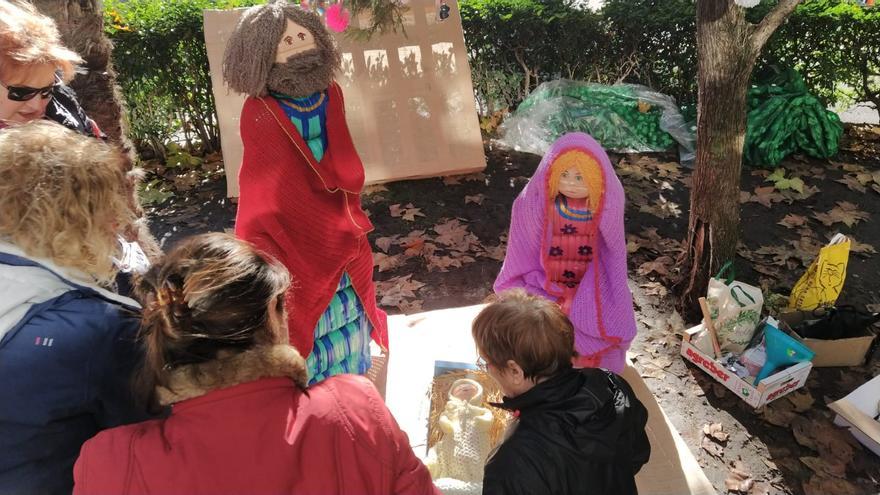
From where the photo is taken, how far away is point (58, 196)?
1404mm

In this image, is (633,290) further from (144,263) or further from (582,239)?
(144,263)

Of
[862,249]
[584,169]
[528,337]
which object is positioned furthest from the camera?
[862,249]

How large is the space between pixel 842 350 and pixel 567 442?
2.60 metres

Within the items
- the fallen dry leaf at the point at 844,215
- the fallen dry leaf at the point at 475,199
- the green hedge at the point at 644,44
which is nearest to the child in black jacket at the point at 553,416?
the fallen dry leaf at the point at 475,199

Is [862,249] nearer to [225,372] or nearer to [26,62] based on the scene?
[225,372]

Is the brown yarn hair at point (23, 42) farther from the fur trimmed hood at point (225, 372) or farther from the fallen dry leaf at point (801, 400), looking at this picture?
the fallen dry leaf at point (801, 400)

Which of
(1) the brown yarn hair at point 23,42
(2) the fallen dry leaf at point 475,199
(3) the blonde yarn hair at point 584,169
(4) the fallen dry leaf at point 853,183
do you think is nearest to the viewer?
(1) the brown yarn hair at point 23,42

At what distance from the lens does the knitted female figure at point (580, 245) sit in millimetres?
2689

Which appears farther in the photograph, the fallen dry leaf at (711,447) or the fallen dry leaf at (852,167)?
the fallen dry leaf at (852,167)

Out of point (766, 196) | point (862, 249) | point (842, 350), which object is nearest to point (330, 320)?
point (842, 350)

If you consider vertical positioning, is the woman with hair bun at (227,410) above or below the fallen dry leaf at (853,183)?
above

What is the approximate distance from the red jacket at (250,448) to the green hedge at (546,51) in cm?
520

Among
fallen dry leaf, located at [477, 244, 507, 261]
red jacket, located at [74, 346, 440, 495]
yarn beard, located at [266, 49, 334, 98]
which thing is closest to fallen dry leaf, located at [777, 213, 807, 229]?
fallen dry leaf, located at [477, 244, 507, 261]

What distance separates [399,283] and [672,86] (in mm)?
4015
